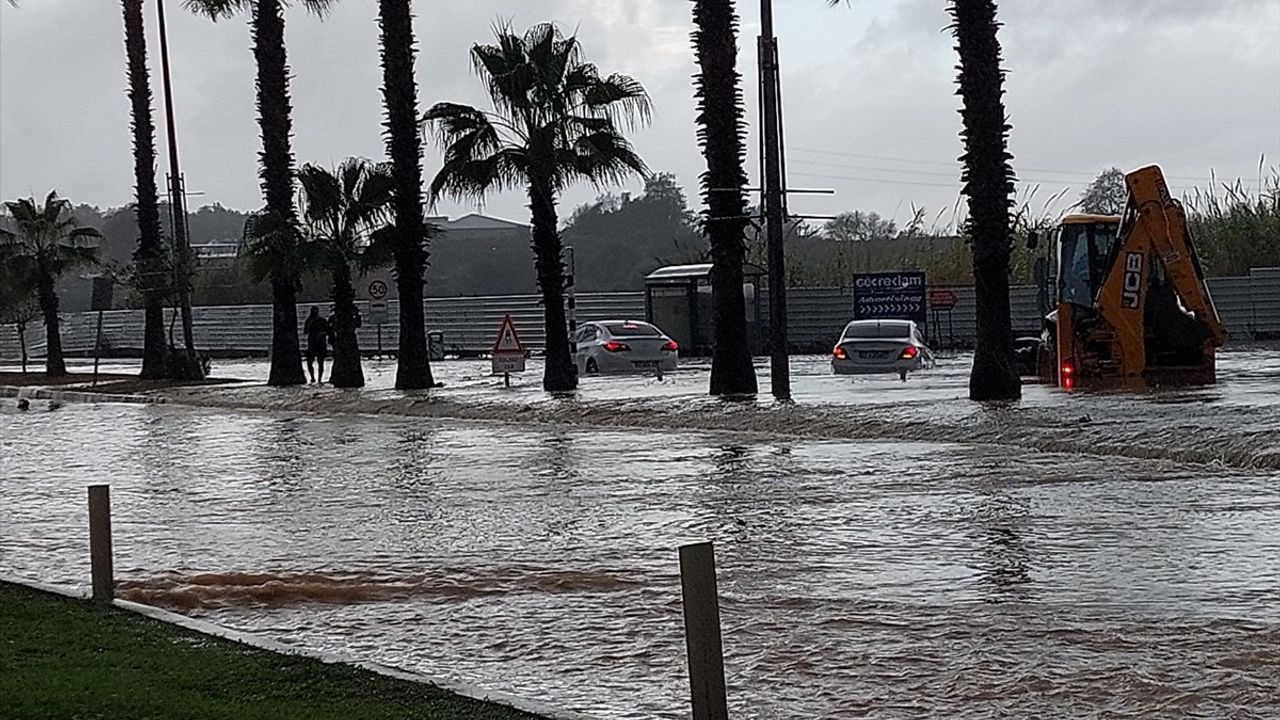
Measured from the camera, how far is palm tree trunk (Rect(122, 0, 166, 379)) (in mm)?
41656

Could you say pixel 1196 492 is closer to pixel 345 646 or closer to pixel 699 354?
pixel 345 646

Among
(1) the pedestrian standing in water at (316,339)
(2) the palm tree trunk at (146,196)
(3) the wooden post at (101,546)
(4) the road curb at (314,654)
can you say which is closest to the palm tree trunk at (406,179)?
(1) the pedestrian standing in water at (316,339)

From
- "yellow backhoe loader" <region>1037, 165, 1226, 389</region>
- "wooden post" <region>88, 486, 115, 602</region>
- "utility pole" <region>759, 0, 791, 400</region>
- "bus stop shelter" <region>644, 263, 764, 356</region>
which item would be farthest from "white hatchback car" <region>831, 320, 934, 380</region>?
"wooden post" <region>88, 486, 115, 602</region>

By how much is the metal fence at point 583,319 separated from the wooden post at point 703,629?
87.4 feet

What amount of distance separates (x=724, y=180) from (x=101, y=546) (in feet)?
57.3

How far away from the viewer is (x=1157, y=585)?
1012 cm

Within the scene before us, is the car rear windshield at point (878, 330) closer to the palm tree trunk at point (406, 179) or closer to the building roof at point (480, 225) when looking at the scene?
the palm tree trunk at point (406, 179)

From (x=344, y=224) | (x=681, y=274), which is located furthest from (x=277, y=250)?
(x=681, y=274)

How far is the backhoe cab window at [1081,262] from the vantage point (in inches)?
1062

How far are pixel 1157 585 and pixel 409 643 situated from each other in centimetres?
416

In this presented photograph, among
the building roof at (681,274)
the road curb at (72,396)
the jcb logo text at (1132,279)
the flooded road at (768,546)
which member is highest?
the building roof at (681,274)

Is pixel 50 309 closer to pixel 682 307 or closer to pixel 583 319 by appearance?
pixel 583 319

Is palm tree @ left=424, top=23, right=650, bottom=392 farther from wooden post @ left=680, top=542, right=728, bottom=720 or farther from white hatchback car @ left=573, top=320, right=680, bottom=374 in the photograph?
wooden post @ left=680, top=542, right=728, bottom=720

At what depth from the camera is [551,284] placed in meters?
30.9
